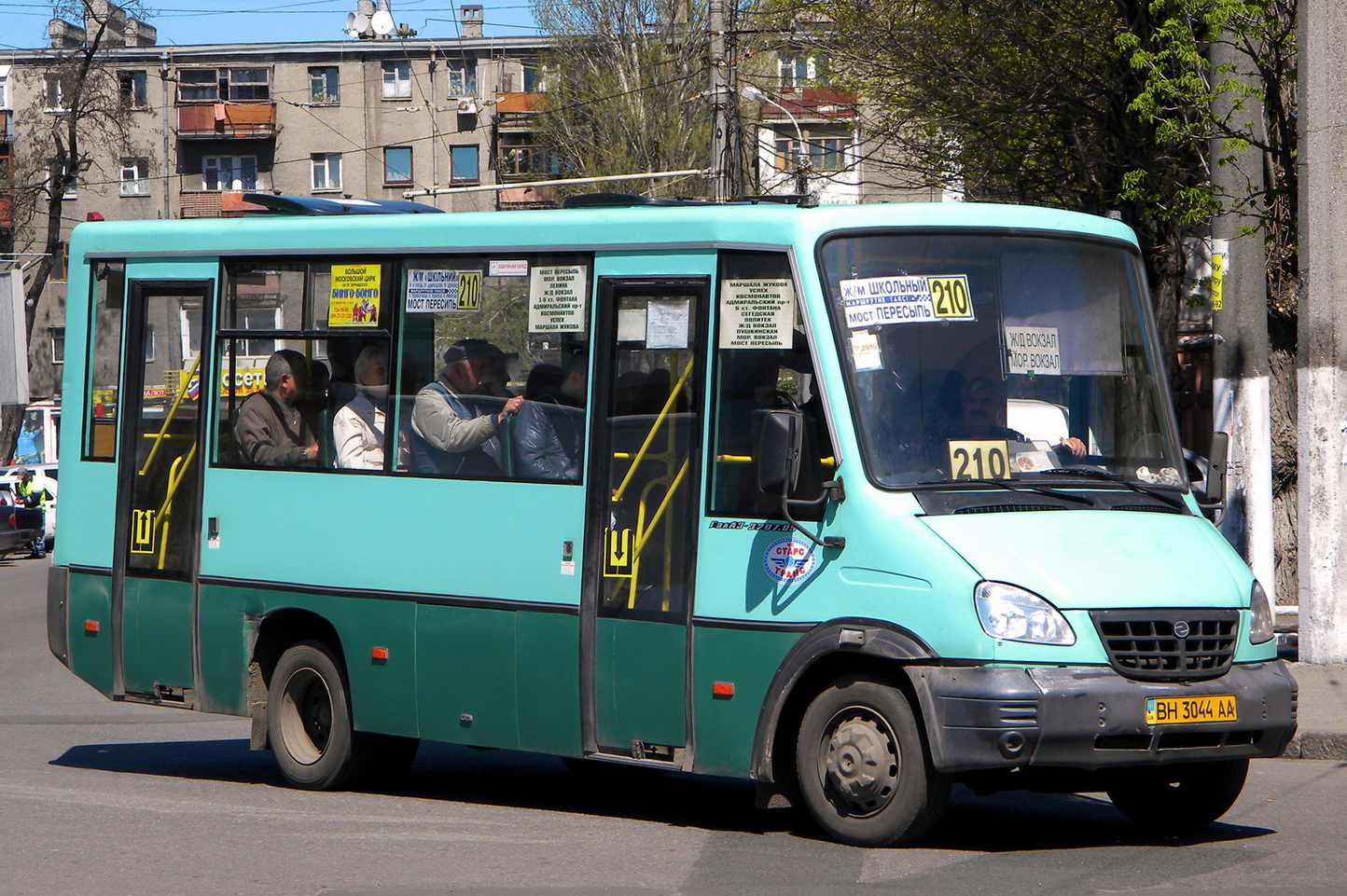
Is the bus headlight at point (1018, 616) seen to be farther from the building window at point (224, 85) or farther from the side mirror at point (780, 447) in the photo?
the building window at point (224, 85)

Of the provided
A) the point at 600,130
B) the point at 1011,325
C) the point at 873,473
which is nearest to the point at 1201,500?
the point at 1011,325

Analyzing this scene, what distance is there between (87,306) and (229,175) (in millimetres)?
61231

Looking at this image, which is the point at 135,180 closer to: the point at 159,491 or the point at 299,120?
the point at 299,120

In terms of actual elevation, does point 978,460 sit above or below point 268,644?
above

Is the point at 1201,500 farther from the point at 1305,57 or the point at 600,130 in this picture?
the point at 600,130

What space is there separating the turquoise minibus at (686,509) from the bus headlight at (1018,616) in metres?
0.01

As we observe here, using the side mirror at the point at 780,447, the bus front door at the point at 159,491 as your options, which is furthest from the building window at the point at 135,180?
the side mirror at the point at 780,447

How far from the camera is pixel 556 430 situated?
8188mm

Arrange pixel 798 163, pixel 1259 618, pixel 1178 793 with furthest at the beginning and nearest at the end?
1. pixel 798 163
2. pixel 1178 793
3. pixel 1259 618

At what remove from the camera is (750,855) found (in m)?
7.05

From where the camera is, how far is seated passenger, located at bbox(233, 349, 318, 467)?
9.25 m

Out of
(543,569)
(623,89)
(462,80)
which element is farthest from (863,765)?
(462,80)

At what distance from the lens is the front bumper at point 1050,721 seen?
648cm

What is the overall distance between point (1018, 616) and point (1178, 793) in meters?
1.57
